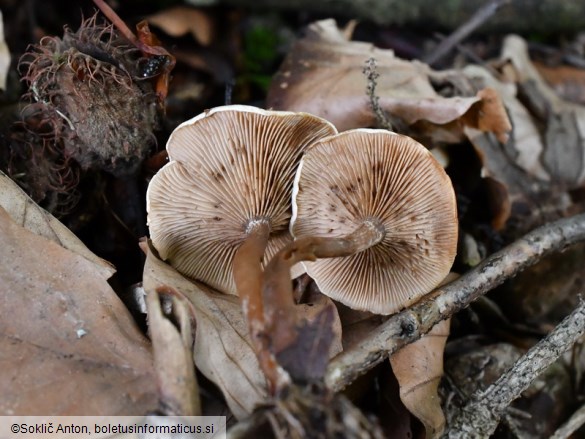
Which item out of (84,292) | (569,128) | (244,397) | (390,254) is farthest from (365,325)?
(569,128)

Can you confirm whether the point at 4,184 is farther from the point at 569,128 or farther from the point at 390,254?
the point at 569,128

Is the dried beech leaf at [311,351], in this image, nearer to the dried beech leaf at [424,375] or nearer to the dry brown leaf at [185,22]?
the dried beech leaf at [424,375]

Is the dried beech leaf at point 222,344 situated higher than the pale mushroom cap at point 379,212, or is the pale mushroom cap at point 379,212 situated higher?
the pale mushroom cap at point 379,212

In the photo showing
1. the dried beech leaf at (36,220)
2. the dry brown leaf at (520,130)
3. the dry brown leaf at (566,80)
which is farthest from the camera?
the dry brown leaf at (566,80)

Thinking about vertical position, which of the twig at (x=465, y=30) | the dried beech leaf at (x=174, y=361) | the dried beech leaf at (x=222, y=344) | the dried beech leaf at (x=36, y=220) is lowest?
the dried beech leaf at (x=222, y=344)

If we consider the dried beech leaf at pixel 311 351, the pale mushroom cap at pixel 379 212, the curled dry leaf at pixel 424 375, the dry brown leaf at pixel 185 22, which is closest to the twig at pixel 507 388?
the curled dry leaf at pixel 424 375

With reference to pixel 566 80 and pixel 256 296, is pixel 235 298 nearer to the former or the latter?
pixel 256 296

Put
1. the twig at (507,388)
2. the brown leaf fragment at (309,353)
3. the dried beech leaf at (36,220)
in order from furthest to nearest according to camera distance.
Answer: the dried beech leaf at (36,220)
the twig at (507,388)
the brown leaf fragment at (309,353)
